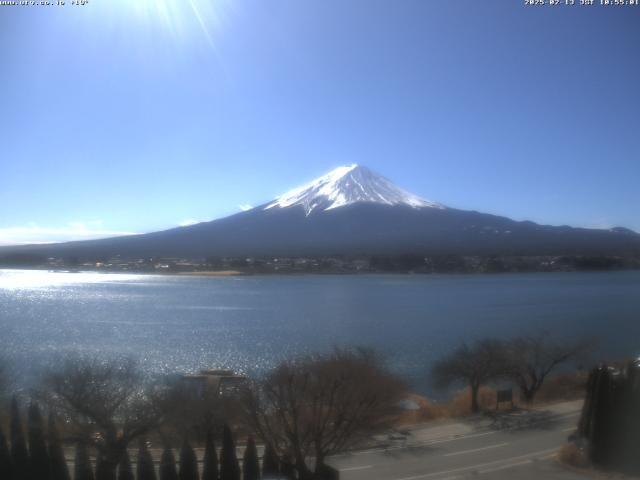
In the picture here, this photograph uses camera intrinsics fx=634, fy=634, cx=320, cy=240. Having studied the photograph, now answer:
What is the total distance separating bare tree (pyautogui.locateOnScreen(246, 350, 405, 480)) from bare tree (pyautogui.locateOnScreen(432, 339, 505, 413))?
123 inches

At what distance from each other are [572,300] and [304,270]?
19136 mm

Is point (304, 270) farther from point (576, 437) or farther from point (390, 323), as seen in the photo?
point (576, 437)

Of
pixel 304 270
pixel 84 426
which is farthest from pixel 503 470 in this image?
pixel 304 270

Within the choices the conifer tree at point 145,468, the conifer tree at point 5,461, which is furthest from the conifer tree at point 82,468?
the conifer tree at point 5,461

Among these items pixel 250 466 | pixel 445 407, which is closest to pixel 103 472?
pixel 250 466

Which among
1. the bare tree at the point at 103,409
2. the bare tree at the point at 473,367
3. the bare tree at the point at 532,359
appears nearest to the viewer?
the bare tree at the point at 103,409

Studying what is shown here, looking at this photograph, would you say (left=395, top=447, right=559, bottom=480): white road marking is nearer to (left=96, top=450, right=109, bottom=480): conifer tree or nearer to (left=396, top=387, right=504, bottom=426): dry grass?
(left=396, top=387, right=504, bottom=426): dry grass

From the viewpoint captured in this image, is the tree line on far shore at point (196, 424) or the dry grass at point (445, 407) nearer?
the tree line on far shore at point (196, 424)

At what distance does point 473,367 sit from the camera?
8.90 meters

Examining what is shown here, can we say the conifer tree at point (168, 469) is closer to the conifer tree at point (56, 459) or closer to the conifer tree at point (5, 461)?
the conifer tree at point (56, 459)

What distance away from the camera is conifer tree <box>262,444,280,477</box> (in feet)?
15.4

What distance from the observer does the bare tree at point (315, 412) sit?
498 cm

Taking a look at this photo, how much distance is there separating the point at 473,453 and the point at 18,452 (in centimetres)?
372

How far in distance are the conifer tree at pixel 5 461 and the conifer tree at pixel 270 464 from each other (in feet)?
5.96
